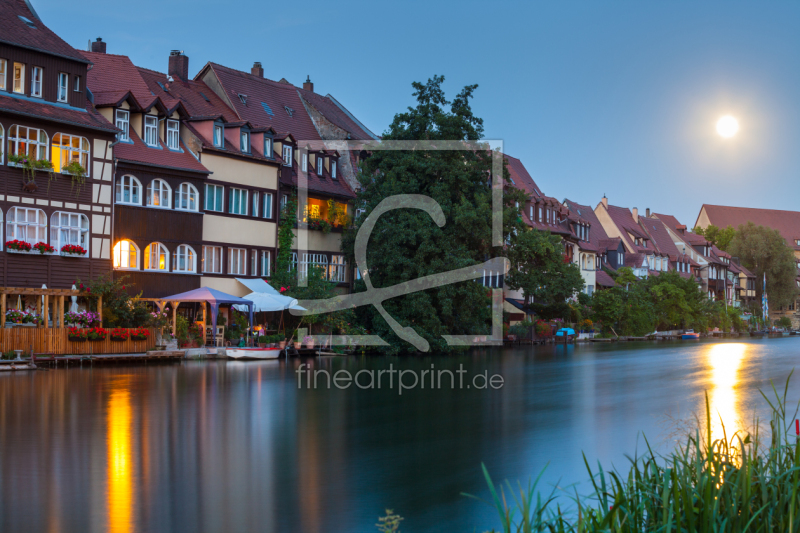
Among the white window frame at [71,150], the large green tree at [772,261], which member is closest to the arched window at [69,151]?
the white window frame at [71,150]

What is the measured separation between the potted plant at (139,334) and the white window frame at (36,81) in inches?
429

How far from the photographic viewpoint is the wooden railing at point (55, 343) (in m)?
31.5

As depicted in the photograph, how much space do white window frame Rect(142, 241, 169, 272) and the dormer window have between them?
5345 mm

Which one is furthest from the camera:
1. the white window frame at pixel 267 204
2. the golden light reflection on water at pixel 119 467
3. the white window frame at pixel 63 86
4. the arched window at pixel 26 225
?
the white window frame at pixel 267 204

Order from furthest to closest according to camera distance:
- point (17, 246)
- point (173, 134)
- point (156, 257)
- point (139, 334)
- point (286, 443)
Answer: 1. point (173, 134)
2. point (156, 257)
3. point (139, 334)
4. point (17, 246)
5. point (286, 443)

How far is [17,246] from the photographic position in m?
34.0

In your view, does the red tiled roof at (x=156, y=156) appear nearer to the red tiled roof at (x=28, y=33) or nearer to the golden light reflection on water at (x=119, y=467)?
the red tiled roof at (x=28, y=33)

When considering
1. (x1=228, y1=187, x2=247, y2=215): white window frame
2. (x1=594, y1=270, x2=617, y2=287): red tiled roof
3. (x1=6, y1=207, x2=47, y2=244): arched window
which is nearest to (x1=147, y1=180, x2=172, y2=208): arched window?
(x1=228, y1=187, x2=247, y2=215): white window frame

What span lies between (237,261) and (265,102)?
1284 centimetres

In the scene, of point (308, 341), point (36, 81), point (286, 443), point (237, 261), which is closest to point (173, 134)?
point (237, 261)

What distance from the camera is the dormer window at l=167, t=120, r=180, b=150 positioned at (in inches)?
1684

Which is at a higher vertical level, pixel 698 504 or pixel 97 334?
pixel 97 334

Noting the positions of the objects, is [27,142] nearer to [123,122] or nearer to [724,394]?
[123,122]

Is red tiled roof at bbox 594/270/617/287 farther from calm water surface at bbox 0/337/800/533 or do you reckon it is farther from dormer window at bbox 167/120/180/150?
dormer window at bbox 167/120/180/150
